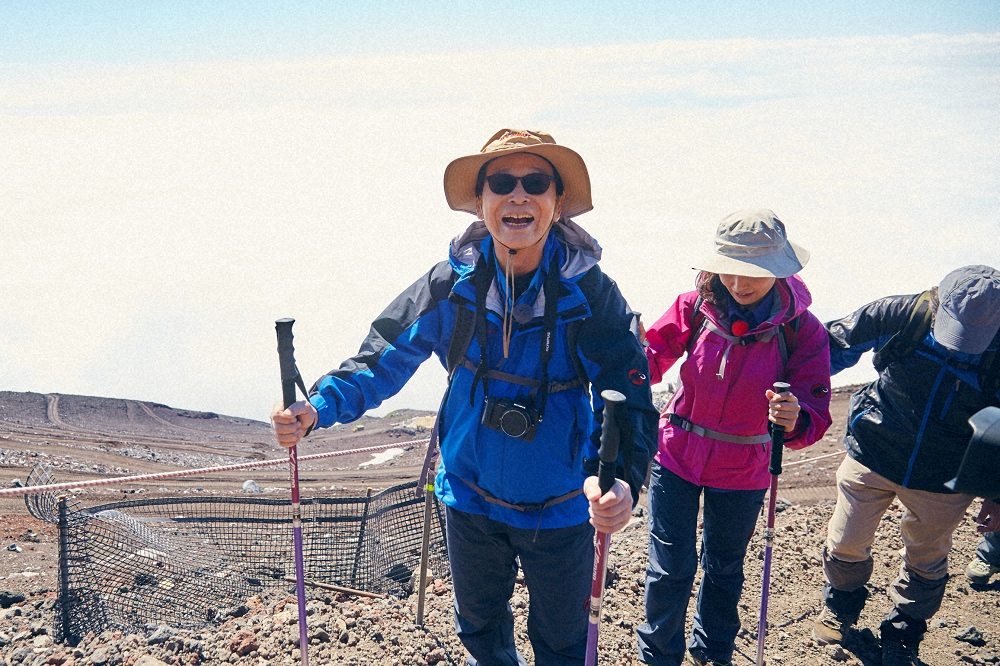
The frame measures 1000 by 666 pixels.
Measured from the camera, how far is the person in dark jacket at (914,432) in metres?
4.28

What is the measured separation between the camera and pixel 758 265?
3920 mm

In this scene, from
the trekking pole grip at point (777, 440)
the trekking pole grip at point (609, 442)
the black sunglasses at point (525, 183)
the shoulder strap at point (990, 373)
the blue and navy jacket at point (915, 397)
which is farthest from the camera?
the blue and navy jacket at point (915, 397)

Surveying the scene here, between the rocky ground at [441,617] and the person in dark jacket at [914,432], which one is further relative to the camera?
the rocky ground at [441,617]

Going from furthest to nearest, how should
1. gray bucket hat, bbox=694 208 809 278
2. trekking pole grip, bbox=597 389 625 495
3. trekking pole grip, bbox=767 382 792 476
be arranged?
gray bucket hat, bbox=694 208 809 278, trekking pole grip, bbox=767 382 792 476, trekking pole grip, bbox=597 389 625 495

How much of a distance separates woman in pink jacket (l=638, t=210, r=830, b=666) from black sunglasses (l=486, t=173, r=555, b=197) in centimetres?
127

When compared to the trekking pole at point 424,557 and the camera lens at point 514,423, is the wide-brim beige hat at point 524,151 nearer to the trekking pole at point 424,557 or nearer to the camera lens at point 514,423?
the camera lens at point 514,423

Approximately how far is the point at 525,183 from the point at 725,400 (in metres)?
1.73

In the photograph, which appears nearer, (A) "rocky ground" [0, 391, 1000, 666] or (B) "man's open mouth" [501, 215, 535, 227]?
(B) "man's open mouth" [501, 215, 535, 227]

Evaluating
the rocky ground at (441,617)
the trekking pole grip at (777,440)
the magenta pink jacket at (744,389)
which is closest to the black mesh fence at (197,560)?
the rocky ground at (441,617)

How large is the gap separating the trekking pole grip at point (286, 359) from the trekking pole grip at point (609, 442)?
4.07ft

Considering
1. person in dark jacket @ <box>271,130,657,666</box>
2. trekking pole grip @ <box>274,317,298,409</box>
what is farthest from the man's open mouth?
trekking pole grip @ <box>274,317,298,409</box>

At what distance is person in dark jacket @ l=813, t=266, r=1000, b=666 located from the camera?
14.0 feet

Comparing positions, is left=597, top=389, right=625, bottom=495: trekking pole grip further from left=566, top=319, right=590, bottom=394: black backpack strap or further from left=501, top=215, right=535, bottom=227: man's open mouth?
left=501, top=215, right=535, bottom=227: man's open mouth

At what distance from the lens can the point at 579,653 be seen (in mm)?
3311
